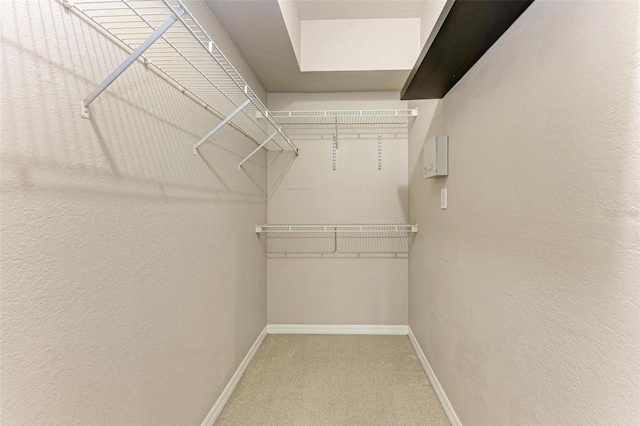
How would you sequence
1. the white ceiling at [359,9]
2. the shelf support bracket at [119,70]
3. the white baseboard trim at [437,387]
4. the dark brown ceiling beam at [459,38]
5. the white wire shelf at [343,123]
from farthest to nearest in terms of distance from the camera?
1. the white wire shelf at [343,123]
2. the white ceiling at [359,9]
3. the white baseboard trim at [437,387]
4. the dark brown ceiling beam at [459,38]
5. the shelf support bracket at [119,70]

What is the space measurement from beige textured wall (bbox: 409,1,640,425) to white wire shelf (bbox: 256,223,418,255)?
3.87 ft

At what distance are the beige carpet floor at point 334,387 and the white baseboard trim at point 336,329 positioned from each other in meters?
0.14

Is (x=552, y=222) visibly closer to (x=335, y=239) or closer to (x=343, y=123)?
(x=335, y=239)

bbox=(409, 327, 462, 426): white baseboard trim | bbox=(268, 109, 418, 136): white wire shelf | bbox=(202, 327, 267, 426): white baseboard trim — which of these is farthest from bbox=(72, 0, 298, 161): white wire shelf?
bbox=(409, 327, 462, 426): white baseboard trim

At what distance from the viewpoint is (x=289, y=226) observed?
2535mm

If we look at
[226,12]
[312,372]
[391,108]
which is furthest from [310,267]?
[226,12]

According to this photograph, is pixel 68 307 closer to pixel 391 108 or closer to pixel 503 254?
pixel 503 254

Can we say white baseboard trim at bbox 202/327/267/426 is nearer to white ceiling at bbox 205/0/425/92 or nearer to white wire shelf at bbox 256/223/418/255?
white wire shelf at bbox 256/223/418/255

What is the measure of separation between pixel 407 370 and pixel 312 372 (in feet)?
2.27

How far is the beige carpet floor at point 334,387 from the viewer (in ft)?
5.44

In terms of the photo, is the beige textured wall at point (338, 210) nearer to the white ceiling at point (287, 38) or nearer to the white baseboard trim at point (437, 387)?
the white ceiling at point (287, 38)

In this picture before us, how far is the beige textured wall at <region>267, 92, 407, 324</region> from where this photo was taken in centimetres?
270

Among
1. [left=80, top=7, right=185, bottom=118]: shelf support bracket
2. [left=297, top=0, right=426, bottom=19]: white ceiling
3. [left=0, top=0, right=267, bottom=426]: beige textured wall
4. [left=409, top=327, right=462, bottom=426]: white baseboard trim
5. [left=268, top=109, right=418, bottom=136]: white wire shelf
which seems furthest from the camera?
[left=268, top=109, right=418, bottom=136]: white wire shelf

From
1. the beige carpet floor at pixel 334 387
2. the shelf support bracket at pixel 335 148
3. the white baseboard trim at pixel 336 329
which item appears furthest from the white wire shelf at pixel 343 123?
the beige carpet floor at pixel 334 387
